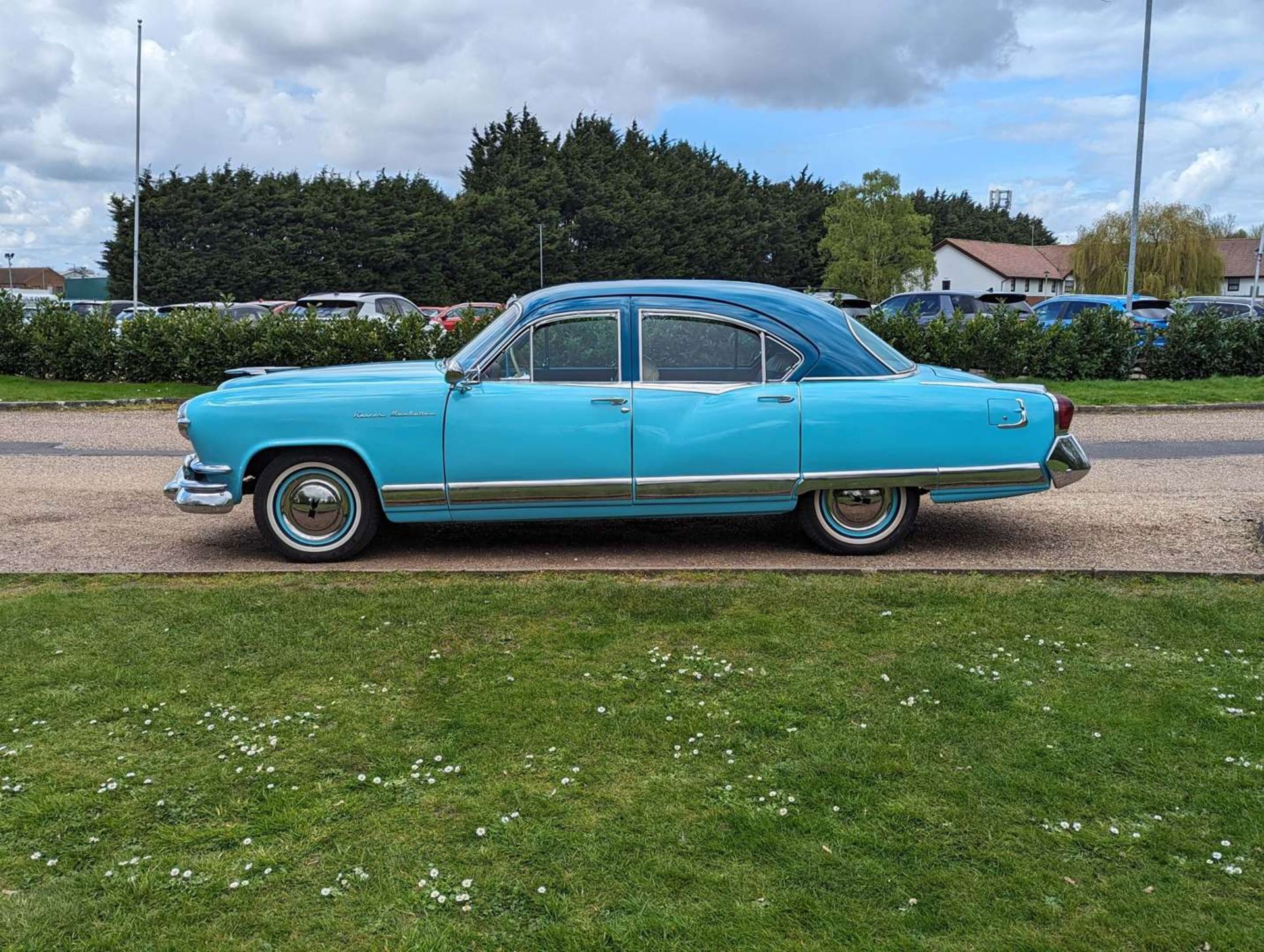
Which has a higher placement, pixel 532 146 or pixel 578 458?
pixel 532 146

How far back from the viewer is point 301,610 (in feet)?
18.4

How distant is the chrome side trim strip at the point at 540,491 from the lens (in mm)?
6520

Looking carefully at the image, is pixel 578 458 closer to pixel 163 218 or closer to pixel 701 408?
pixel 701 408

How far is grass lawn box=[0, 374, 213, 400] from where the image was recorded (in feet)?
54.0

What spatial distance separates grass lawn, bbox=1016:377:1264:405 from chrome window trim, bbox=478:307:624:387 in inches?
426

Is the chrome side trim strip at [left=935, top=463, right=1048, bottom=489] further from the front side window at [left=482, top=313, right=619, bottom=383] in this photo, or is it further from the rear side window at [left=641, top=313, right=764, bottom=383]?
the front side window at [left=482, top=313, right=619, bottom=383]

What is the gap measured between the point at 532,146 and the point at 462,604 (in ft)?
223

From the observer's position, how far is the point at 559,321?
6637 mm

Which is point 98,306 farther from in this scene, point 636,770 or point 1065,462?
point 636,770

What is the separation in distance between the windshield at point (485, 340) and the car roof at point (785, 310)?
0.28ft

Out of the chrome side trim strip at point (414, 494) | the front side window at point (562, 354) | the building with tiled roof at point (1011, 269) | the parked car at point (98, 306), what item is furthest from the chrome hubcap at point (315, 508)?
the building with tiled roof at point (1011, 269)

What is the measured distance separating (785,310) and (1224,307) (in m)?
21.9

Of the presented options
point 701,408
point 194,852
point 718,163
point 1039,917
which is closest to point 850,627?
point 701,408

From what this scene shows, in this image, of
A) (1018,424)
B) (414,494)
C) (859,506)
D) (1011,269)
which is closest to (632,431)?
(414,494)
